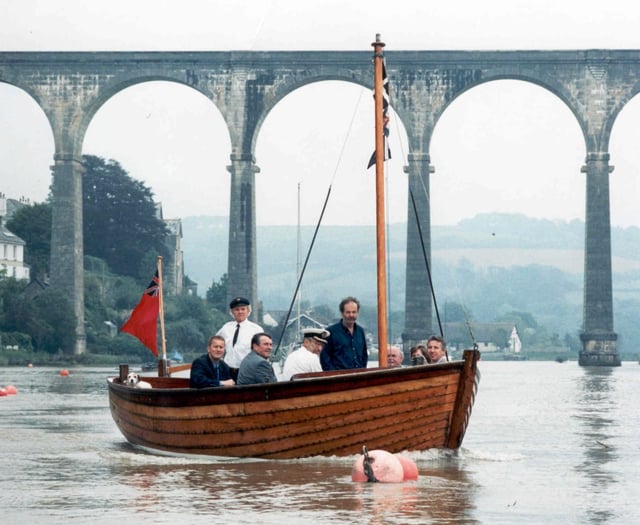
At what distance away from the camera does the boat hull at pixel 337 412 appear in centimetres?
1805

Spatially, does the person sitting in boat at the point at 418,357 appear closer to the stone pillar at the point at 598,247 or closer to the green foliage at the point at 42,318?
the stone pillar at the point at 598,247

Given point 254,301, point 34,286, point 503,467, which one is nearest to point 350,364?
point 503,467

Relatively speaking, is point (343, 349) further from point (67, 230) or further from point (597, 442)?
point (67, 230)

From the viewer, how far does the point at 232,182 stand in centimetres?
7088

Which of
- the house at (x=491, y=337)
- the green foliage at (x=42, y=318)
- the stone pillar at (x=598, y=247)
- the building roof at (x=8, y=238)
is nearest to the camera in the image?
the stone pillar at (x=598, y=247)

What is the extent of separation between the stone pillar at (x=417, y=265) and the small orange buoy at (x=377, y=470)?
53644mm

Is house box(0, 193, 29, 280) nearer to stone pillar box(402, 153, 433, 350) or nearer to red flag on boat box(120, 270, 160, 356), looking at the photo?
stone pillar box(402, 153, 433, 350)

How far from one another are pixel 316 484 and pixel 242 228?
54.2 metres

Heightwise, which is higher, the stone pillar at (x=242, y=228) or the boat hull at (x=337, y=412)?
the stone pillar at (x=242, y=228)

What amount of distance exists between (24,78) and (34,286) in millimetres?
18914

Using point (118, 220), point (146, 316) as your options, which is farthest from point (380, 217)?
point (118, 220)

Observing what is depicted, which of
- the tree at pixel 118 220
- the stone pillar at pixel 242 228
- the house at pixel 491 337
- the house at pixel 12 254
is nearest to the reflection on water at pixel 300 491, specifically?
the stone pillar at pixel 242 228

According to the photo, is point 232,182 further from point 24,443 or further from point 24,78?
point 24,443

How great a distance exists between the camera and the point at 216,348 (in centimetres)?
1933
